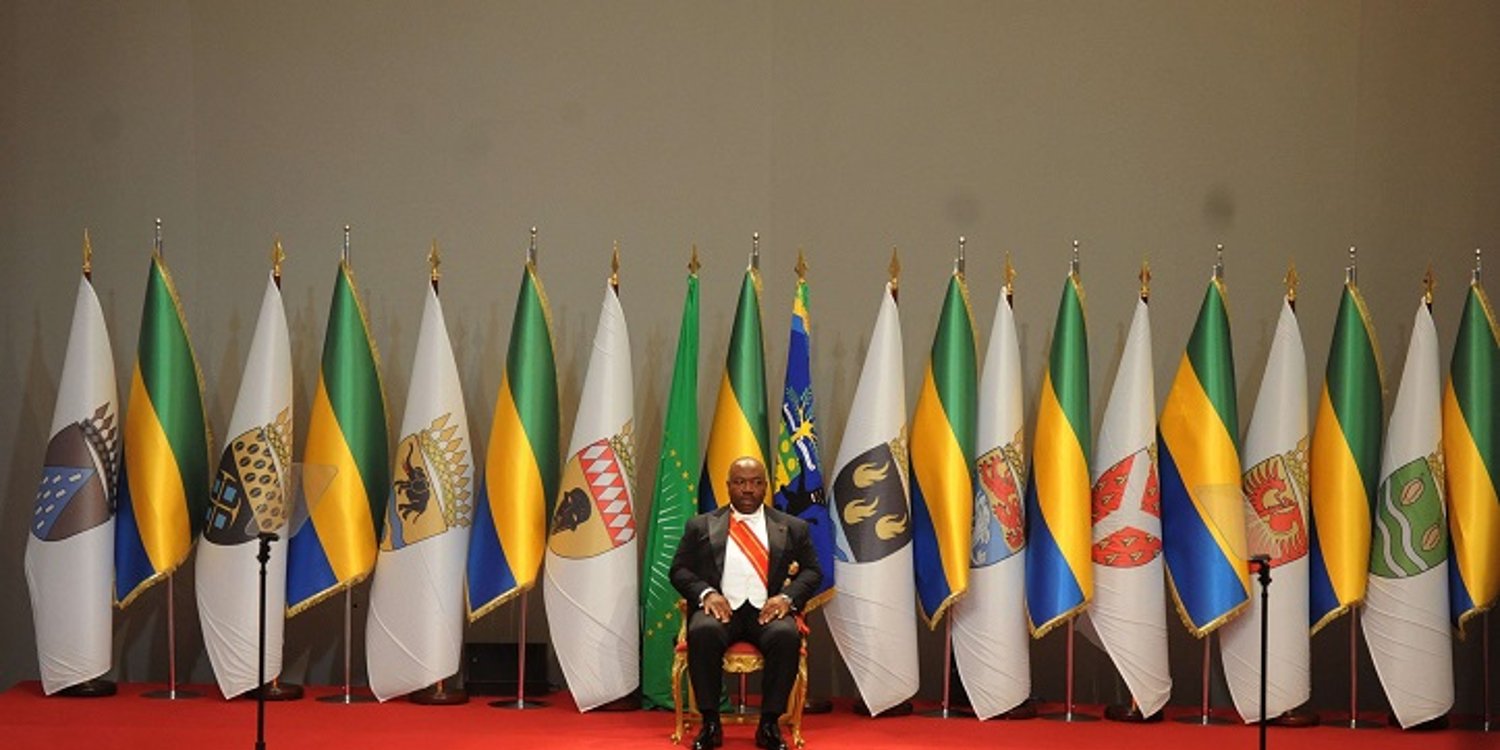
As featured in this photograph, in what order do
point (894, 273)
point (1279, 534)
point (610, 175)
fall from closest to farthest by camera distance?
point (1279, 534)
point (894, 273)
point (610, 175)

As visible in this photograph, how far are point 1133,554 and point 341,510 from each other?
3.27 m

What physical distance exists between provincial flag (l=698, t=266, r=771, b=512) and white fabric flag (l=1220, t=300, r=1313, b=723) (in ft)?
6.75

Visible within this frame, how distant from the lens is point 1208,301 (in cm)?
805

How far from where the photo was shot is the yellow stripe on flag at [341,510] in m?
7.96

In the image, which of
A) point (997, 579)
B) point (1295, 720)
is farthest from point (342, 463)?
point (1295, 720)

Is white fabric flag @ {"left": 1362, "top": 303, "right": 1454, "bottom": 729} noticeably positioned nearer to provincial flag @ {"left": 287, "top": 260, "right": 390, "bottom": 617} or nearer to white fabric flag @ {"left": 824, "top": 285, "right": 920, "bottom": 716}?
white fabric flag @ {"left": 824, "top": 285, "right": 920, "bottom": 716}

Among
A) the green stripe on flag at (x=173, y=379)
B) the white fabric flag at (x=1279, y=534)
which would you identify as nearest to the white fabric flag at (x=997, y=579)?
the white fabric flag at (x=1279, y=534)

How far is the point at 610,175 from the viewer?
348 inches

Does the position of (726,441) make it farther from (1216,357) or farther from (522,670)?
(1216,357)

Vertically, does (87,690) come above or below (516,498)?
below

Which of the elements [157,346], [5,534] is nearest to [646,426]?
[157,346]

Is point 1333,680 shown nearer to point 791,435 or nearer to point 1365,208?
point 1365,208

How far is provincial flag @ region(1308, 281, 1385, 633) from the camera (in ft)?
25.7

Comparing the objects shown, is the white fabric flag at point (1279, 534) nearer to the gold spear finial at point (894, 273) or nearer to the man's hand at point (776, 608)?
the gold spear finial at point (894, 273)
